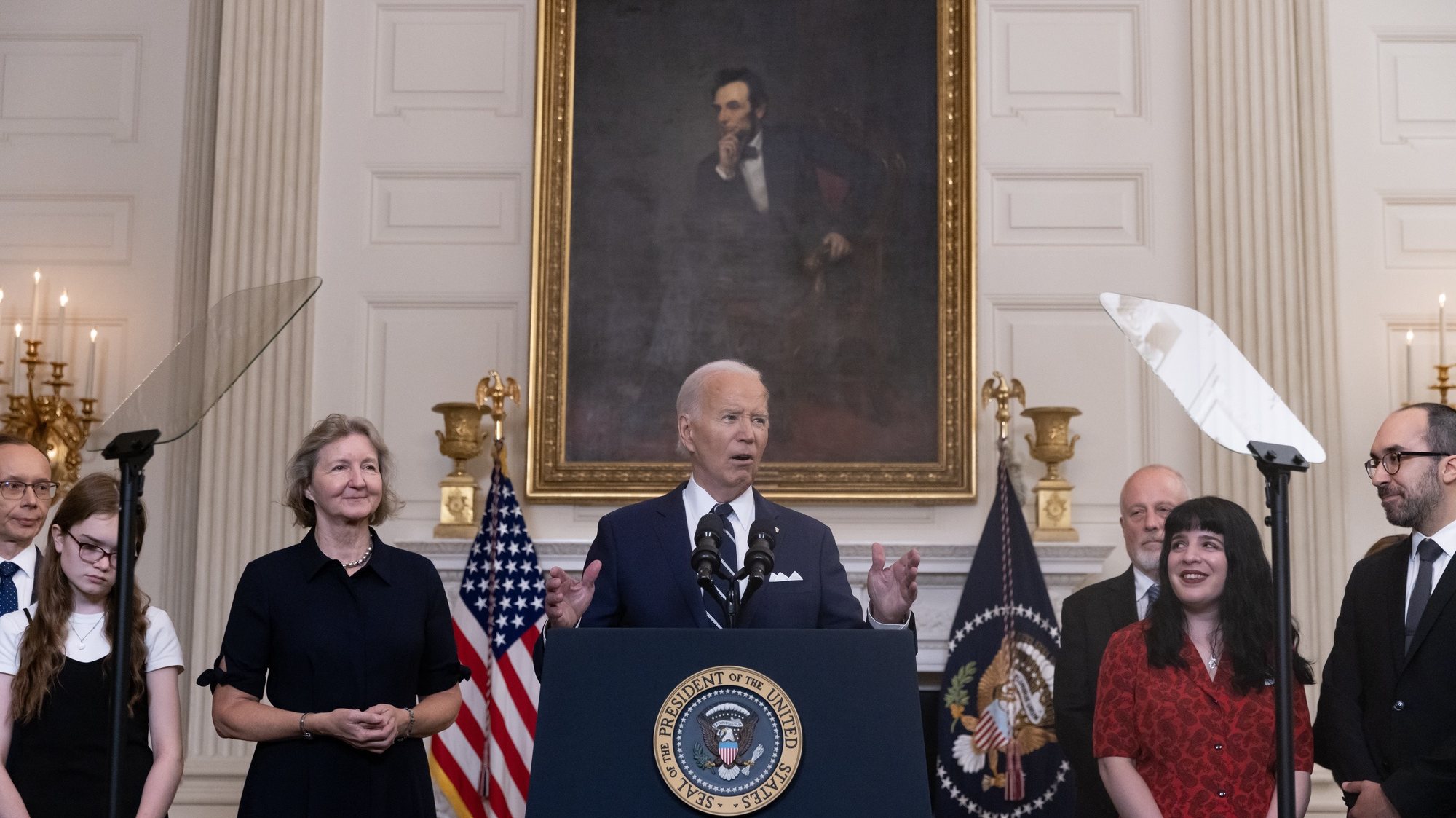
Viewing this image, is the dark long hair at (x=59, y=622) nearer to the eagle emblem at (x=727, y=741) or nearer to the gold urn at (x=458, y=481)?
the eagle emblem at (x=727, y=741)

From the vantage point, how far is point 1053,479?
597cm

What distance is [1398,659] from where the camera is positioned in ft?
11.3

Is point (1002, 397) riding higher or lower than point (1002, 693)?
higher

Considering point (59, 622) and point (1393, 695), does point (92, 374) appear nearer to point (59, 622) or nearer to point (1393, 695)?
point (59, 622)

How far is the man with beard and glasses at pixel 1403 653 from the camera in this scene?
327 cm

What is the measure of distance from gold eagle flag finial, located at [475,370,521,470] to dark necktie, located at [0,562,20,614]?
2.19 metres

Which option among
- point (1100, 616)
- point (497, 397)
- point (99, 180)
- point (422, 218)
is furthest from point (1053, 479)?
point (99, 180)

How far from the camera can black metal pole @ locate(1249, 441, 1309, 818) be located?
2.65 metres

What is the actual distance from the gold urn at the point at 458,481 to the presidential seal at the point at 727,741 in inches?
144

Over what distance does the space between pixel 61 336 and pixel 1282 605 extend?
5.38m

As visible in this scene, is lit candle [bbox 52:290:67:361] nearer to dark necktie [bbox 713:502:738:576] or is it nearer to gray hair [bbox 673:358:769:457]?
gray hair [bbox 673:358:769:457]

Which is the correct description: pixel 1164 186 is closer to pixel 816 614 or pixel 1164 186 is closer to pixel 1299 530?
pixel 1299 530

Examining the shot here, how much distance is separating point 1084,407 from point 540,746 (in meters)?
4.28

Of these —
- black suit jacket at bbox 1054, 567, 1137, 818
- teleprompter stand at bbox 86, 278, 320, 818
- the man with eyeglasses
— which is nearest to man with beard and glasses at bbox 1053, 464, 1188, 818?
black suit jacket at bbox 1054, 567, 1137, 818
